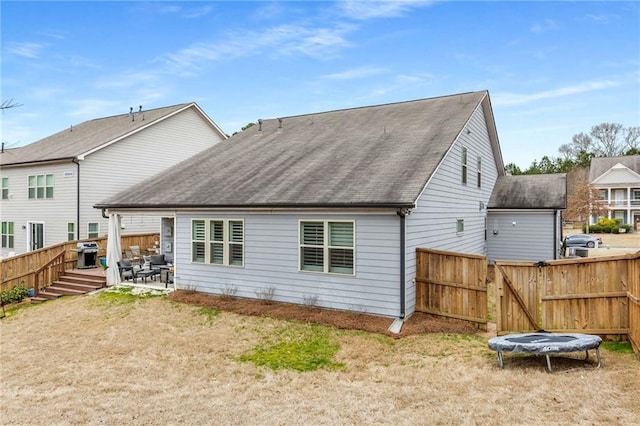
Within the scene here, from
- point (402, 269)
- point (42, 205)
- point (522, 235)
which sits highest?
point (42, 205)

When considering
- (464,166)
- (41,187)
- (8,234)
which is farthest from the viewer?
(8,234)

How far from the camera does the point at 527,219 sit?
17422mm

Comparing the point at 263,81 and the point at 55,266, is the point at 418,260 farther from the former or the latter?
the point at 263,81

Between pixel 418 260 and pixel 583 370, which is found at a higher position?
pixel 418 260

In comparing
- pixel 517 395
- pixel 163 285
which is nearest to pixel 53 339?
pixel 163 285

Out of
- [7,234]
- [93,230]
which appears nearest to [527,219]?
[93,230]

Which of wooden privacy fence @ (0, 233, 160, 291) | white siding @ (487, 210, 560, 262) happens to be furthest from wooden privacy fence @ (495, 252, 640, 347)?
wooden privacy fence @ (0, 233, 160, 291)

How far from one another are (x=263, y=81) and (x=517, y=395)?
24490 mm

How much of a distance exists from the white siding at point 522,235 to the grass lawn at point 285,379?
10373mm

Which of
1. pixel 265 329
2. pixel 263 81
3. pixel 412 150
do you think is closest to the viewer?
pixel 265 329

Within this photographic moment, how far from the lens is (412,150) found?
12008mm

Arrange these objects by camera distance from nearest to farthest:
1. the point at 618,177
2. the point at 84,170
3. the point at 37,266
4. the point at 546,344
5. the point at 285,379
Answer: the point at 546,344 < the point at 285,379 < the point at 37,266 < the point at 84,170 < the point at 618,177

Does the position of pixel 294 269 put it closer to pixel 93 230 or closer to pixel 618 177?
pixel 93 230

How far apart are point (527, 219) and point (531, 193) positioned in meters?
1.25
